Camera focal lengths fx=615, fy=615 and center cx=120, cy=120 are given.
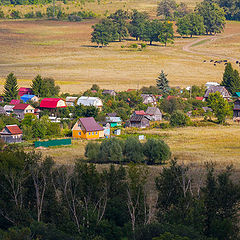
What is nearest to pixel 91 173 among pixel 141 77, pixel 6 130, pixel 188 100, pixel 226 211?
pixel 226 211

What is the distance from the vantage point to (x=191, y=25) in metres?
193

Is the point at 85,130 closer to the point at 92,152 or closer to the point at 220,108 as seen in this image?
the point at 92,152

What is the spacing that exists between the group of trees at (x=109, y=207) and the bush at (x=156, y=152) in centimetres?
1817

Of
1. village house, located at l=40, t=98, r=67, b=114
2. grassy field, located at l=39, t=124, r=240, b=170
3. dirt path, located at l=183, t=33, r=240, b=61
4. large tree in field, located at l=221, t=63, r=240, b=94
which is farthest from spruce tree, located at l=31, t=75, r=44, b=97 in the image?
dirt path, located at l=183, t=33, r=240, b=61

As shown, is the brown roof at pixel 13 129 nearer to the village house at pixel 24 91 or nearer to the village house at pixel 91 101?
the village house at pixel 91 101

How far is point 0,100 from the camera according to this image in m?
100

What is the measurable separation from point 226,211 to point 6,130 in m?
41.3

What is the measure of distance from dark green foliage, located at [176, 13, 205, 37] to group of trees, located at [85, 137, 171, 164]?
138 m

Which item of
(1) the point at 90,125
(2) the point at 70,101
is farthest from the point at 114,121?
(2) the point at 70,101

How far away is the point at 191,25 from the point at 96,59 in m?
45.9

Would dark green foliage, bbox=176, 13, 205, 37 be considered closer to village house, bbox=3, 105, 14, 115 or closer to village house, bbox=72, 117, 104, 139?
village house, bbox=3, 105, 14, 115

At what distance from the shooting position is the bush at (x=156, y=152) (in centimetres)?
5641

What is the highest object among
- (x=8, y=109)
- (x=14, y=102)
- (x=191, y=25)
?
(x=191, y=25)

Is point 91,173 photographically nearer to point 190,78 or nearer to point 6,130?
point 6,130
